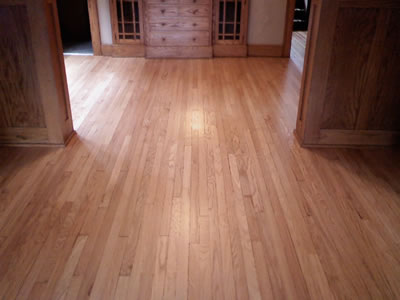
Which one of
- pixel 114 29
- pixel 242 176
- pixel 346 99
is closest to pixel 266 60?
pixel 114 29

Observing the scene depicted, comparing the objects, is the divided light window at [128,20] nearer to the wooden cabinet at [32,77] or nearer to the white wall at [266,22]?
the white wall at [266,22]

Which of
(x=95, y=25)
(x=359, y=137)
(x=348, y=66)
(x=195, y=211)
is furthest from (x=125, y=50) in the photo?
(x=195, y=211)

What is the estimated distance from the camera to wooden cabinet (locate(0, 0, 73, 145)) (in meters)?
2.65

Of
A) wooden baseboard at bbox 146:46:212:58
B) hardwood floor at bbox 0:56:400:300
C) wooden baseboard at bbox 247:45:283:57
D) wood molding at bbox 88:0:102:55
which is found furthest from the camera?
wooden baseboard at bbox 247:45:283:57

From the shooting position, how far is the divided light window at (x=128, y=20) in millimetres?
5043

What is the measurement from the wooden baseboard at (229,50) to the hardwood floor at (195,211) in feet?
5.83

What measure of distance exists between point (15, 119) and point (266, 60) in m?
3.31

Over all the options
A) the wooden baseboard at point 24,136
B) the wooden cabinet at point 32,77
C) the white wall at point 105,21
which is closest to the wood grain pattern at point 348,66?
the wooden cabinet at point 32,77

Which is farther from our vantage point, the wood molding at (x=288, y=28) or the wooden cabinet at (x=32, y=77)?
the wood molding at (x=288, y=28)

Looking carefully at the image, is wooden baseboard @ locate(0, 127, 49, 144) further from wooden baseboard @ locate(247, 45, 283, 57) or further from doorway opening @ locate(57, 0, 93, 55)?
doorway opening @ locate(57, 0, 93, 55)

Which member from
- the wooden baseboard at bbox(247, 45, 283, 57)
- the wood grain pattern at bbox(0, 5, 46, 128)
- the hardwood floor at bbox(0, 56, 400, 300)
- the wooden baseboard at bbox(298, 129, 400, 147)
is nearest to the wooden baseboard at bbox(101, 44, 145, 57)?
the wooden baseboard at bbox(247, 45, 283, 57)

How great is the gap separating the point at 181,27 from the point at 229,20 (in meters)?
0.65

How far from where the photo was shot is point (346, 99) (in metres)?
2.91

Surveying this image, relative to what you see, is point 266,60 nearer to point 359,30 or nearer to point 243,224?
point 359,30
